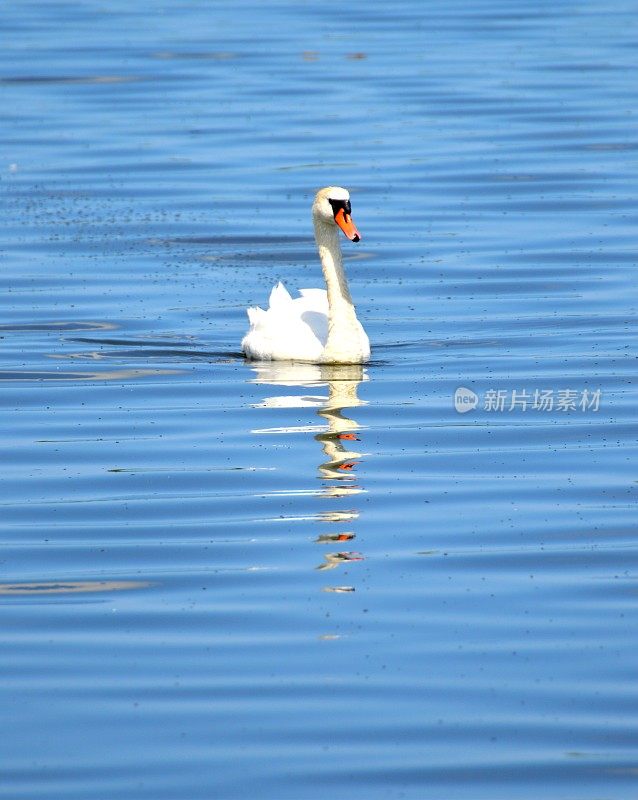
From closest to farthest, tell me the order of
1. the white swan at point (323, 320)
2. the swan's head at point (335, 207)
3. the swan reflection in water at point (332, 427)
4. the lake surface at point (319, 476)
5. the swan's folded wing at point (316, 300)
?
the lake surface at point (319, 476) < the swan reflection in water at point (332, 427) < the white swan at point (323, 320) < the swan's head at point (335, 207) < the swan's folded wing at point (316, 300)

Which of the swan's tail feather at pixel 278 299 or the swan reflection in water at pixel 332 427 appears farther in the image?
the swan's tail feather at pixel 278 299

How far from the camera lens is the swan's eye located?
1491cm

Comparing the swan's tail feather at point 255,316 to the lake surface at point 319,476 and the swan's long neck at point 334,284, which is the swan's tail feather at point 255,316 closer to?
the lake surface at point 319,476

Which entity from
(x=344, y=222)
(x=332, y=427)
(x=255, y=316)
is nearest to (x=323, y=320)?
(x=255, y=316)

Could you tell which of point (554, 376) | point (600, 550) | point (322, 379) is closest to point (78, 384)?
point (322, 379)

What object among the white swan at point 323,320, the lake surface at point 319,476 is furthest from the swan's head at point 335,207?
the lake surface at point 319,476

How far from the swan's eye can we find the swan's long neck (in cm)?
30

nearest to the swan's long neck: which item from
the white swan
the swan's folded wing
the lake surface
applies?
the white swan

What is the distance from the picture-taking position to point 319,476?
35.7 ft

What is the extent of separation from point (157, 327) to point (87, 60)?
2247cm

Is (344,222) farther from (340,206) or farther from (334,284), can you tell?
(334,284)

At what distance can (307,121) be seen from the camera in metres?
29.3

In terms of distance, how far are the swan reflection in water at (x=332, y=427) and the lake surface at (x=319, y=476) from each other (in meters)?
0.04

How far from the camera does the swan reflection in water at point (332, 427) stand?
9492mm
